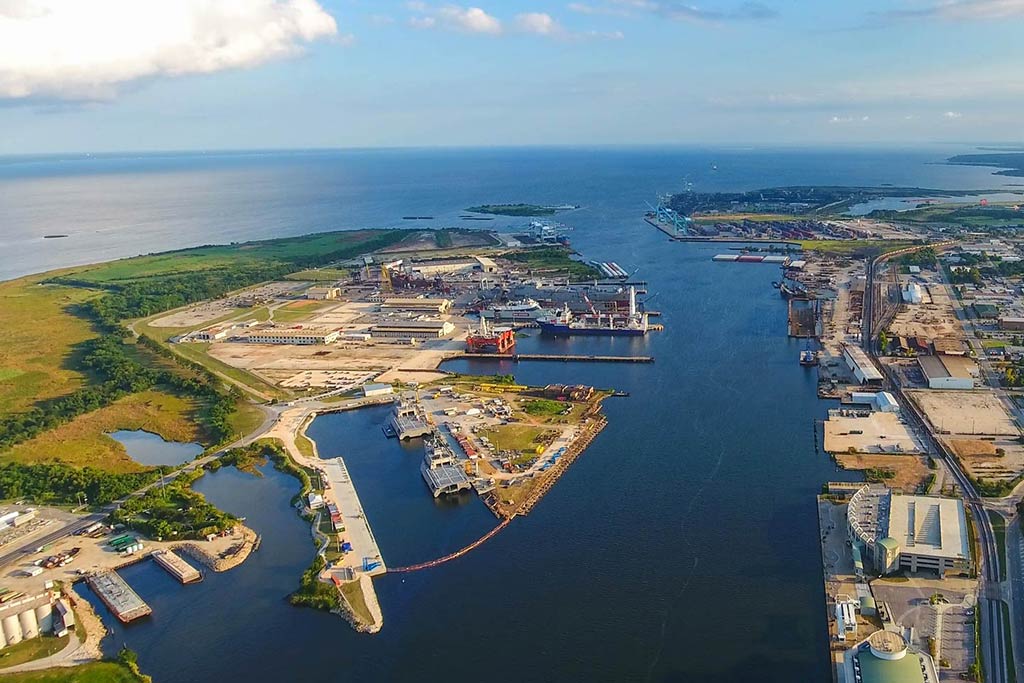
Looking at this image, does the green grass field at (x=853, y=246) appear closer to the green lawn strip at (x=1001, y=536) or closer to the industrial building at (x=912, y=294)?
the industrial building at (x=912, y=294)

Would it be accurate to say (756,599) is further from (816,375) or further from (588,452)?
(816,375)

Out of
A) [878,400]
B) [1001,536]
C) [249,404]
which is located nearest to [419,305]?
[249,404]

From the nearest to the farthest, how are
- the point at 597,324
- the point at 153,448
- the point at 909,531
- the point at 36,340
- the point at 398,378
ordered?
the point at 909,531
the point at 153,448
the point at 398,378
the point at 597,324
the point at 36,340

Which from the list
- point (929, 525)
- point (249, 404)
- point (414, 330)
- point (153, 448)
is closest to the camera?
point (929, 525)

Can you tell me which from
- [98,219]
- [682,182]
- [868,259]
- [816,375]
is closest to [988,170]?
[682,182]

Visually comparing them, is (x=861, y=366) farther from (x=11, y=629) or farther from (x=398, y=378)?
(x=11, y=629)

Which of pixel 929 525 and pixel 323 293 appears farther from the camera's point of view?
pixel 323 293
